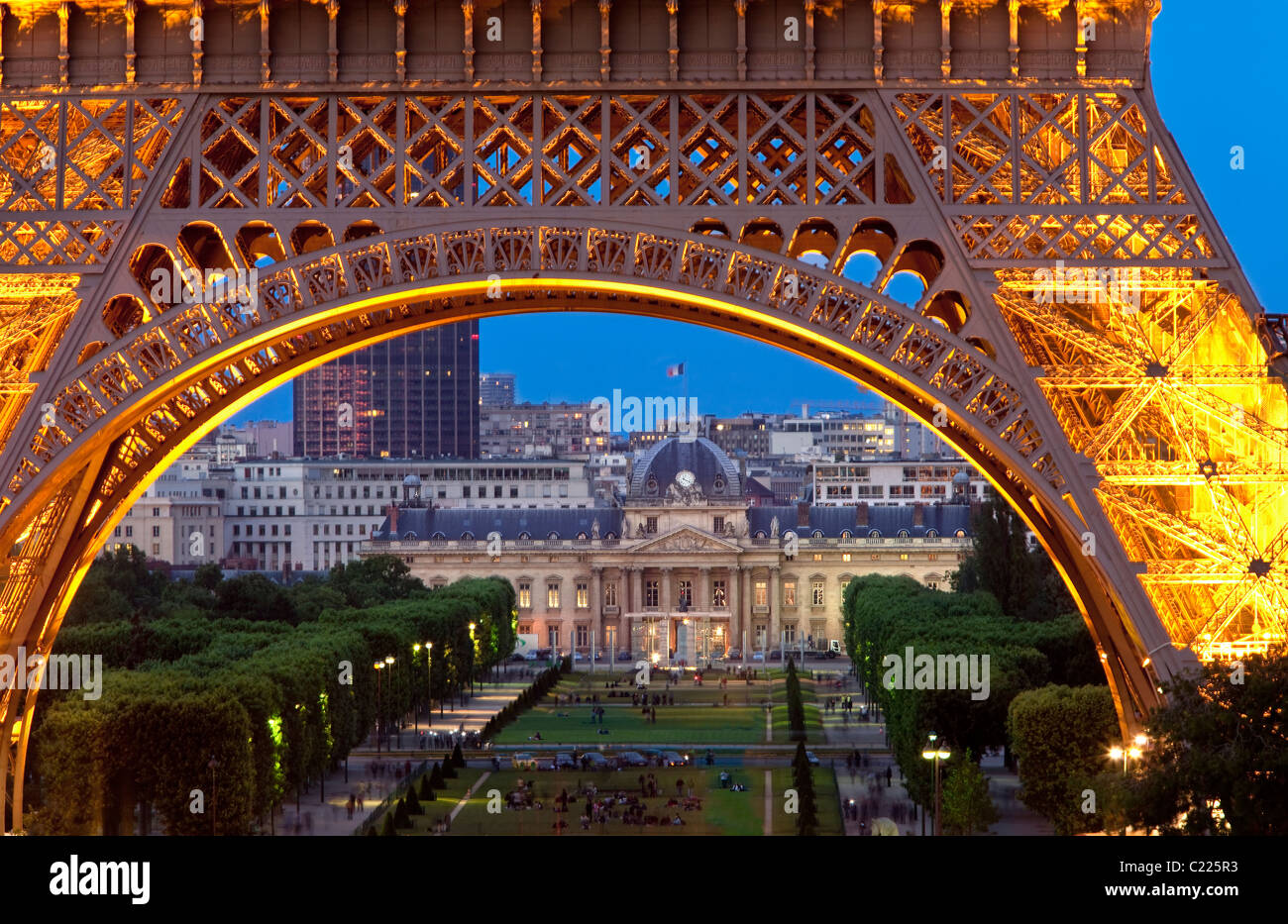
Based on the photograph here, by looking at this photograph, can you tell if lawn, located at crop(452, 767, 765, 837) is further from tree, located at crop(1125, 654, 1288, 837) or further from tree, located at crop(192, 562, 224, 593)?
tree, located at crop(192, 562, 224, 593)

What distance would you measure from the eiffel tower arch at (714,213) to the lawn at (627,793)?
27.7m

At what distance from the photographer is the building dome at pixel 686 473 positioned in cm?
16812

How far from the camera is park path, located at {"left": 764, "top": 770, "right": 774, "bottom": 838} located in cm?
6200

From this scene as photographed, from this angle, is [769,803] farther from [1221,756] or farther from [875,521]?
[875,521]

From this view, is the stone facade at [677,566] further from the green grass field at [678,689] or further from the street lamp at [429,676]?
the street lamp at [429,676]

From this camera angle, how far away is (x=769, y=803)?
68.6 meters

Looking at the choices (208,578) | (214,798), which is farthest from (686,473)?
(214,798)

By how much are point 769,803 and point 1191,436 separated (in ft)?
130

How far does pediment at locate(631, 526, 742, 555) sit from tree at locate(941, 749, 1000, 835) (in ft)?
348

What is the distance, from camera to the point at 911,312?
3102cm

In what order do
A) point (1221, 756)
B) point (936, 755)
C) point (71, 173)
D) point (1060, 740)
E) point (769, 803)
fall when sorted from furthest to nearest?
point (769, 803) → point (936, 755) → point (1060, 740) → point (71, 173) → point (1221, 756)

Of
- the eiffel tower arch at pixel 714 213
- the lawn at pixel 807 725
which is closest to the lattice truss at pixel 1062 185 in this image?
the eiffel tower arch at pixel 714 213

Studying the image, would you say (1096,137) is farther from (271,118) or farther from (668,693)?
(668,693)
